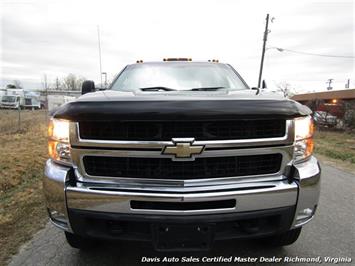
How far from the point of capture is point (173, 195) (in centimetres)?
219

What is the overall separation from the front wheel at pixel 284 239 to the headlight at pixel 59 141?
77.0 inches

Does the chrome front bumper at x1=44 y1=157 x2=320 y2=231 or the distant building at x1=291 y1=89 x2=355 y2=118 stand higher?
the chrome front bumper at x1=44 y1=157 x2=320 y2=231

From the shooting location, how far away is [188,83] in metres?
3.66

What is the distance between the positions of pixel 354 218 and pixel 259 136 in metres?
2.53

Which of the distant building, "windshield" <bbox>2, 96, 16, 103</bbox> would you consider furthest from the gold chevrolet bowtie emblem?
"windshield" <bbox>2, 96, 16, 103</bbox>

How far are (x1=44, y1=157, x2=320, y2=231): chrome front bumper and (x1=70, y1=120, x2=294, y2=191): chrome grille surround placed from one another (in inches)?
1.8

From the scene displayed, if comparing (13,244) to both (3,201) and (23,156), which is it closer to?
(3,201)

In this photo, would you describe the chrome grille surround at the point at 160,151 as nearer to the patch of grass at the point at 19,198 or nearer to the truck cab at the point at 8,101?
the patch of grass at the point at 19,198

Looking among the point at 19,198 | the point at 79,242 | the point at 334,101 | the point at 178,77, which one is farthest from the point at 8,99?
the point at 79,242

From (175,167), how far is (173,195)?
7.9 inches

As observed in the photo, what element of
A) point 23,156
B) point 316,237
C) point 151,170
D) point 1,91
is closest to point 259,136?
point 151,170

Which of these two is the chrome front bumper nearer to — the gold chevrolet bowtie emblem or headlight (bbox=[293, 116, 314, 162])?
headlight (bbox=[293, 116, 314, 162])

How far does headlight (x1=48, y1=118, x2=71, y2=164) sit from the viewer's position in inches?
92.3

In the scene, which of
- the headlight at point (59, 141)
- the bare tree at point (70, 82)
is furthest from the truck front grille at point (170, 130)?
the bare tree at point (70, 82)
